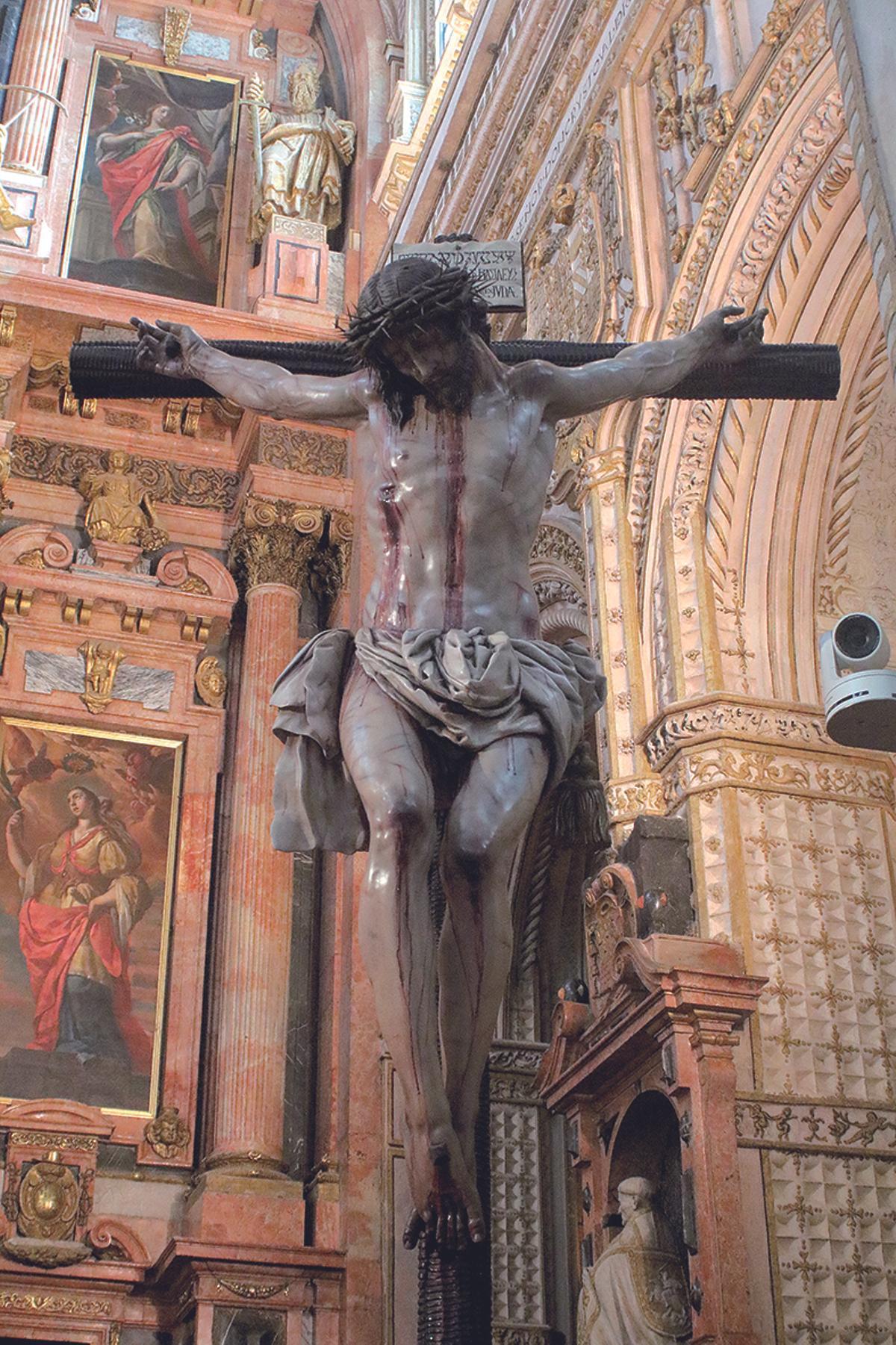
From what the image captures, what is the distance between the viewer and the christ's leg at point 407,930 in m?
2.65

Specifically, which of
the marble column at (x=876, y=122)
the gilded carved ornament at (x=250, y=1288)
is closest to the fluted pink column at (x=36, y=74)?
the gilded carved ornament at (x=250, y=1288)

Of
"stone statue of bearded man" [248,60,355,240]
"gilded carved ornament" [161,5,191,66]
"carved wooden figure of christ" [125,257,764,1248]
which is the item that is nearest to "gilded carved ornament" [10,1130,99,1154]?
"stone statue of bearded man" [248,60,355,240]

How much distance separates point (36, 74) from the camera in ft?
43.7

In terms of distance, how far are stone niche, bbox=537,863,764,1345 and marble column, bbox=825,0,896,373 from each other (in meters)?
3.53

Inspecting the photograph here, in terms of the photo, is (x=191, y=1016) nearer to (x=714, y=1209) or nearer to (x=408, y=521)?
(x=714, y=1209)

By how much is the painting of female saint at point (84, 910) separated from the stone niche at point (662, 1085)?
13.1 feet

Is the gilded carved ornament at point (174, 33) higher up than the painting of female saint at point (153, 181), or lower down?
higher up

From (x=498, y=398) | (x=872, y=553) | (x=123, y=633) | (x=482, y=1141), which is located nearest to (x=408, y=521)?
(x=498, y=398)

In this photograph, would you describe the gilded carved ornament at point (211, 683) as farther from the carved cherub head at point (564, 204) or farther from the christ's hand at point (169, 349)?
the christ's hand at point (169, 349)

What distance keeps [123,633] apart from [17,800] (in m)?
1.48

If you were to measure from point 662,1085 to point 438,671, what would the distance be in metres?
3.99

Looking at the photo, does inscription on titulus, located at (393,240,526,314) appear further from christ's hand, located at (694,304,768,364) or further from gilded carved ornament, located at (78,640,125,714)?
gilded carved ornament, located at (78,640,125,714)

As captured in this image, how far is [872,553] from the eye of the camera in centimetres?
834

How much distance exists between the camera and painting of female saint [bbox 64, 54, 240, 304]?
13203 millimetres
